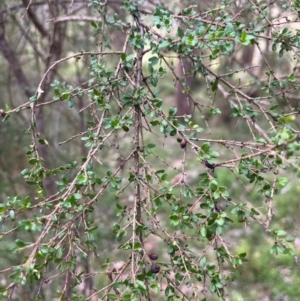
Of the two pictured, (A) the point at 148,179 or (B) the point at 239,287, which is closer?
(A) the point at 148,179

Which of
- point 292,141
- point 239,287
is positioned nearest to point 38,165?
point 292,141

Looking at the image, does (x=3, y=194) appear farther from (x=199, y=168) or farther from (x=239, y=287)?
(x=199, y=168)

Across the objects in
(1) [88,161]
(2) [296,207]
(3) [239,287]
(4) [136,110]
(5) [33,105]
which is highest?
(5) [33,105]

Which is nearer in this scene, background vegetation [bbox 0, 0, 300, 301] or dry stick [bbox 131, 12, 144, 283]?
background vegetation [bbox 0, 0, 300, 301]

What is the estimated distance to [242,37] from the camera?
1.14 meters

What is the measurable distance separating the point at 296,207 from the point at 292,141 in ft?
12.4

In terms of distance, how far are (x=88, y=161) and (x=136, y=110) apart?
253 millimetres

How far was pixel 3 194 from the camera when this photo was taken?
340 cm

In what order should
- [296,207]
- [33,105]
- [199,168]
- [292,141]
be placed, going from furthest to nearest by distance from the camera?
[199,168], [296,207], [33,105], [292,141]

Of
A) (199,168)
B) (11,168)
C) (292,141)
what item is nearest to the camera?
(292,141)

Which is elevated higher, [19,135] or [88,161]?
[19,135]

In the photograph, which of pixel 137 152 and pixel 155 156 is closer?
pixel 137 152

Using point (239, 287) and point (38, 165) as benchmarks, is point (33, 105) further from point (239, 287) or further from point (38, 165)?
point (239, 287)

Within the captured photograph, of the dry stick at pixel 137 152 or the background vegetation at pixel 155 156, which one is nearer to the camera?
the background vegetation at pixel 155 156
